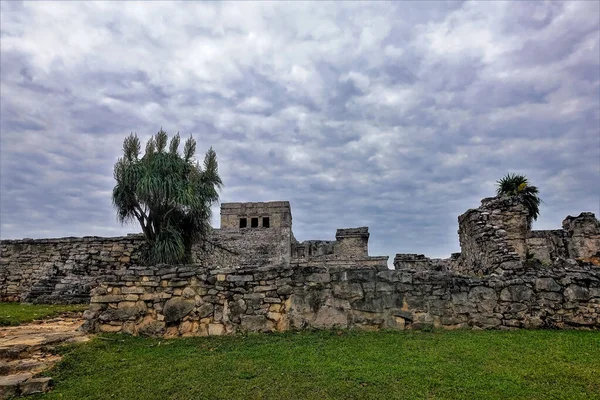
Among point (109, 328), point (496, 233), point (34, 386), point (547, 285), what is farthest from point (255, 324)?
point (496, 233)

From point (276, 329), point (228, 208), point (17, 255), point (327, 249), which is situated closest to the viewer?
point (276, 329)

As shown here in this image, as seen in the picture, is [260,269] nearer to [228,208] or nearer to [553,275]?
[553,275]

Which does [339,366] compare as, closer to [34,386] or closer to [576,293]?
[34,386]

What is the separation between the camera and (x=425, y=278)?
24.4ft

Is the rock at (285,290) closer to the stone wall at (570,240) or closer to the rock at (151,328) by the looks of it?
the rock at (151,328)

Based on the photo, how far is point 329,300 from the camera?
738cm

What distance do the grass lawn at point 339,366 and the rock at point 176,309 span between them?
51 cm

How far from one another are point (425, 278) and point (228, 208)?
28.1m

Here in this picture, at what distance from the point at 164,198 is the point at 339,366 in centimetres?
1027

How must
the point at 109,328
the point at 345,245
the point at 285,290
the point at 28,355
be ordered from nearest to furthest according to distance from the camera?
the point at 28,355
the point at 109,328
the point at 285,290
the point at 345,245

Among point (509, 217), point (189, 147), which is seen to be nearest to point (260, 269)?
point (509, 217)

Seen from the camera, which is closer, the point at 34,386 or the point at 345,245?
the point at 34,386

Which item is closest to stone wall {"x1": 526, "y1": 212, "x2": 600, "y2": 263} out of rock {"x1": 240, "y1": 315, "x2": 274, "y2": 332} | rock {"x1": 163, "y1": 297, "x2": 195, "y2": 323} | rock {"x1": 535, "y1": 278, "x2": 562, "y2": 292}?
rock {"x1": 535, "y1": 278, "x2": 562, "y2": 292}

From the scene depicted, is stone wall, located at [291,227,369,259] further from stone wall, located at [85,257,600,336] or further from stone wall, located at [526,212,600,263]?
stone wall, located at [85,257,600,336]
